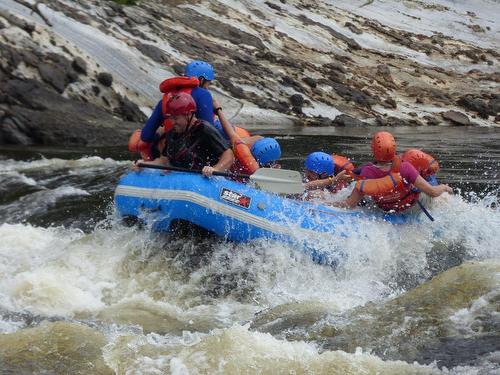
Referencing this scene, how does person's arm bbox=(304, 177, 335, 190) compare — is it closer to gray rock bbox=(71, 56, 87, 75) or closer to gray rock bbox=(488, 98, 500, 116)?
gray rock bbox=(71, 56, 87, 75)

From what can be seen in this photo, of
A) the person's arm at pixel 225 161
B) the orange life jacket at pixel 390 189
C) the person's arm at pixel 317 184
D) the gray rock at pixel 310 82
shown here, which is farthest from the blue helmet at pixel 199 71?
the gray rock at pixel 310 82

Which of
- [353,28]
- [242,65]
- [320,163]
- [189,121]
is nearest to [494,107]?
[242,65]

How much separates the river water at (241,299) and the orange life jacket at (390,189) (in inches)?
11.9

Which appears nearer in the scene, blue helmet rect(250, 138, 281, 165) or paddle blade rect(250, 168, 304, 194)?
paddle blade rect(250, 168, 304, 194)

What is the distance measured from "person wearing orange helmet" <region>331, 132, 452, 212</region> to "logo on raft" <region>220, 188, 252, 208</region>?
129 cm

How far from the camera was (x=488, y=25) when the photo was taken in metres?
43.7

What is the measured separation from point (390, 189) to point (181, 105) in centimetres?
240

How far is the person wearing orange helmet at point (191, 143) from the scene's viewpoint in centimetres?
682

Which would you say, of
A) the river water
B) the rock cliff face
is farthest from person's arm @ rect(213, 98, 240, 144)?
the rock cliff face

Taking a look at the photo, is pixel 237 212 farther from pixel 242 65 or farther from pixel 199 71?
pixel 242 65

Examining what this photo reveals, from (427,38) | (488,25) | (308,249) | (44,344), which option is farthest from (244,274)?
(488,25)

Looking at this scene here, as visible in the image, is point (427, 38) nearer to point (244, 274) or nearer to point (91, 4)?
point (91, 4)

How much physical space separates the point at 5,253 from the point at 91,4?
1996 centimetres

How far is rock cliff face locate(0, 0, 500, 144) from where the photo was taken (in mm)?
17531
